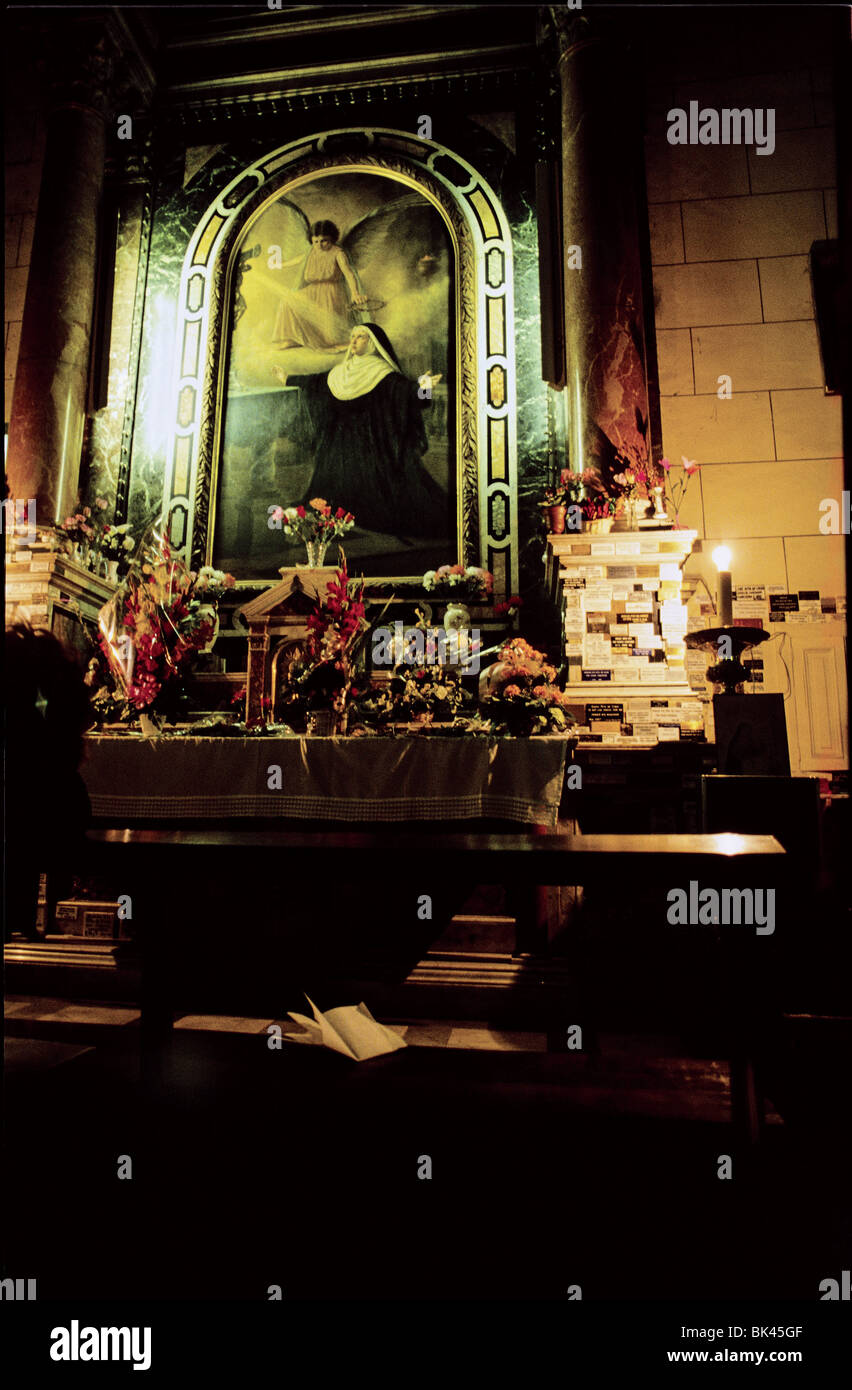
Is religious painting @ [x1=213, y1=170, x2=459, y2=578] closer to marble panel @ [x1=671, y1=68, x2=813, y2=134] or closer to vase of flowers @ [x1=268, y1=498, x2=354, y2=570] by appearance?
vase of flowers @ [x1=268, y1=498, x2=354, y2=570]

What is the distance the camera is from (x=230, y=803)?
3.68 metres

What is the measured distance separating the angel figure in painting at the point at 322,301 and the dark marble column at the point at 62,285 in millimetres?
1648

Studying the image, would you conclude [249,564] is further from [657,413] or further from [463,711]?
[657,413]

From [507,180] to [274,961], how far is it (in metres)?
7.00

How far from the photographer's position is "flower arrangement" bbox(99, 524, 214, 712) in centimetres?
439

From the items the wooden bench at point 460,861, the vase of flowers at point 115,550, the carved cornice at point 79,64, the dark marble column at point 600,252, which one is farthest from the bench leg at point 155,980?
the carved cornice at point 79,64

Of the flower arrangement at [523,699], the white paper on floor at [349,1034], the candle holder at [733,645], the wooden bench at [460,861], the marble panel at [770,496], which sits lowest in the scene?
the white paper on floor at [349,1034]

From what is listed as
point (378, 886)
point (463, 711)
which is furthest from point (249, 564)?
point (378, 886)

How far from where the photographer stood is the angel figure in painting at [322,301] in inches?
265

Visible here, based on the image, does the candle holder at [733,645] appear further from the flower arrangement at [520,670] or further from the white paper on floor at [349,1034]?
the white paper on floor at [349,1034]

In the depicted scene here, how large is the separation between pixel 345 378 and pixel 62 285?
240 centimetres

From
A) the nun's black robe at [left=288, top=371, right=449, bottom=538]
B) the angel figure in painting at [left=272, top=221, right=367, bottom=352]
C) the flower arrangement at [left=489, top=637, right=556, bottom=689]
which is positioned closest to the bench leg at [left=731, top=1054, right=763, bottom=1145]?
the flower arrangement at [left=489, top=637, right=556, bottom=689]

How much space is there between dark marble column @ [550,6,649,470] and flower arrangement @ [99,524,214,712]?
2.86 m

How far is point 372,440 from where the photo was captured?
6484 mm
